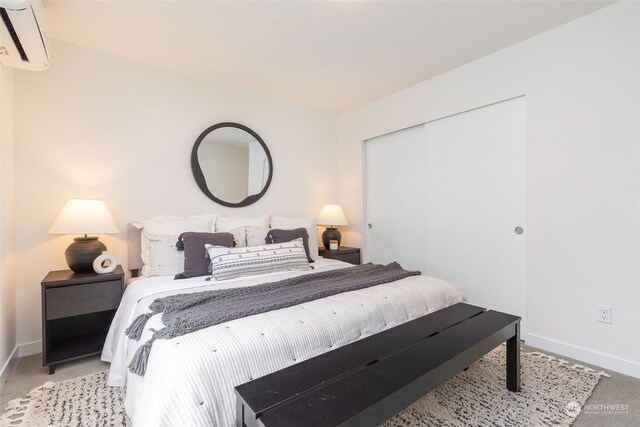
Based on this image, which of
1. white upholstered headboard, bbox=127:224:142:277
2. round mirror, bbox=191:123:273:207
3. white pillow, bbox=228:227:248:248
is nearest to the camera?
white upholstered headboard, bbox=127:224:142:277

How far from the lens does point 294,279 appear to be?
2045 millimetres

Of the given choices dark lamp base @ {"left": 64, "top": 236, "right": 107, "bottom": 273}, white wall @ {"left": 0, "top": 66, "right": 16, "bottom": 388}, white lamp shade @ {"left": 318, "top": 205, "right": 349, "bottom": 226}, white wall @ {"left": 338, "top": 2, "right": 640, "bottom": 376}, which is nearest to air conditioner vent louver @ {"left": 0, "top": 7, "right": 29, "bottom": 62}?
white wall @ {"left": 0, "top": 66, "right": 16, "bottom": 388}

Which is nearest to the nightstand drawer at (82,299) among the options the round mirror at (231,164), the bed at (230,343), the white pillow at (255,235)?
the bed at (230,343)

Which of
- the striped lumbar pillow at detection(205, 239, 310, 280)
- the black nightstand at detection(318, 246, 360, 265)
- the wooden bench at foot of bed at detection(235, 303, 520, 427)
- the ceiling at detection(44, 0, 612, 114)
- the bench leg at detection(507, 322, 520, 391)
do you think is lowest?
the bench leg at detection(507, 322, 520, 391)

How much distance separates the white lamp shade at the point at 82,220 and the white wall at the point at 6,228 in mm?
257

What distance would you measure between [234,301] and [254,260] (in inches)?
27.8

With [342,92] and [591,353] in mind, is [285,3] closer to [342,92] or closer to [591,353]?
[342,92]

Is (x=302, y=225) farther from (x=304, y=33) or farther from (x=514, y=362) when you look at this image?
(x=514, y=362)

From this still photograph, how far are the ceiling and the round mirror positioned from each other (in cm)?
58

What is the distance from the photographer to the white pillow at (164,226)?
244 cm

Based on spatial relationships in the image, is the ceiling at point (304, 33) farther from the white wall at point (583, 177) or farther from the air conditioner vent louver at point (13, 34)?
the air conditioner vent louver at point (13, 34)

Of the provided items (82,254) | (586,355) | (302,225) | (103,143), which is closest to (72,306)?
(82,254)

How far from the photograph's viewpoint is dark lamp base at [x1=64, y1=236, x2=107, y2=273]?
217 centimetres

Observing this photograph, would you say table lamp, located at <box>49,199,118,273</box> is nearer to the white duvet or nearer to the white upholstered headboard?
the white upholstered headboard
